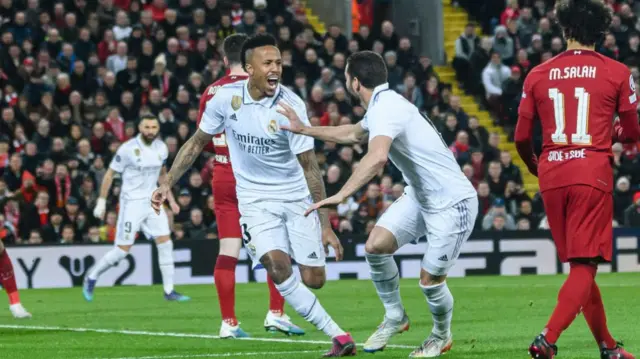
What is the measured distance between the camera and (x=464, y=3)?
1243 inches

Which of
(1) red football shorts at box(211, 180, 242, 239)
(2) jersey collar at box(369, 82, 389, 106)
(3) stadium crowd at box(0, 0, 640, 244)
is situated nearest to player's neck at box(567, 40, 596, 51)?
(2) jersey collar at box(369, 82, 389, 106)

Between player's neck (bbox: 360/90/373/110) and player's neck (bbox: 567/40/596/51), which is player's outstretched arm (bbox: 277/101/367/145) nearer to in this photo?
player's neck (bbox: 360/90/373/110)

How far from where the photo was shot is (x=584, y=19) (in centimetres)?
864

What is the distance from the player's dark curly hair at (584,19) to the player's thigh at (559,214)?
0.98 m

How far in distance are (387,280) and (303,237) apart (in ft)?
2.38

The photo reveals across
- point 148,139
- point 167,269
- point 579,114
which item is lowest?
point 167,269

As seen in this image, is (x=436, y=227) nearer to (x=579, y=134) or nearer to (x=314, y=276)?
(x=314, y=276)

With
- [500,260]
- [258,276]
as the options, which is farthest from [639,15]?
[258,276]

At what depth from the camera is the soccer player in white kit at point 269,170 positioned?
33.4ft

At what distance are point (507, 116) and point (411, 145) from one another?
18.8m

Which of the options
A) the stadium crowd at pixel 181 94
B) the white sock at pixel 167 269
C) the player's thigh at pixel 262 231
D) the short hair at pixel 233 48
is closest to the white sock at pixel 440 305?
the player's thigh at pixel 262 231

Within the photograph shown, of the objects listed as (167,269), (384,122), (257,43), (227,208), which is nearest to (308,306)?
(384,122)

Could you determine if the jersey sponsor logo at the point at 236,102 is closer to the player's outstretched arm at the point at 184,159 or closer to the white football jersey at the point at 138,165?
the player's outstretched arm at the point at 184,159

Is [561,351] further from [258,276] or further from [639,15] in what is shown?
[639,15]
